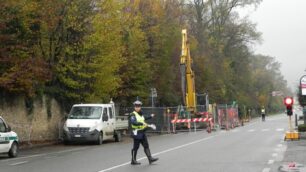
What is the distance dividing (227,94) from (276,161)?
64645 mm

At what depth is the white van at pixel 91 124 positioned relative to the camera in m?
28.1

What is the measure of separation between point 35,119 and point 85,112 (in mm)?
3289

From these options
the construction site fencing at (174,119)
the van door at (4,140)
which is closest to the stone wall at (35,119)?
the van door at (4,140)

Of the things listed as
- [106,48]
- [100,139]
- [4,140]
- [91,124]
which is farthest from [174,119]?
[4,140]

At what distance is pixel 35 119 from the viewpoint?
3105cm

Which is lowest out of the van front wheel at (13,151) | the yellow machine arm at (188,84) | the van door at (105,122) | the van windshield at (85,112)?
the van front wheel at (13,151)

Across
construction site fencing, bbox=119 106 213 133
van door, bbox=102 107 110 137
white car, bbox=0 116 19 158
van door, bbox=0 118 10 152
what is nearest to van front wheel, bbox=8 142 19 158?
white car, bbox=0 116 19 158

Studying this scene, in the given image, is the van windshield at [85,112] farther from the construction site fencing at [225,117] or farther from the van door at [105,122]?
the construction site fencing at [225,117]

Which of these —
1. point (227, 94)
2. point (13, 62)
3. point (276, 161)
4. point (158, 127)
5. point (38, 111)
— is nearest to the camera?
point (276, 161)

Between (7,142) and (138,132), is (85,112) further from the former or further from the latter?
(138,132)

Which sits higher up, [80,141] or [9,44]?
[9,44]

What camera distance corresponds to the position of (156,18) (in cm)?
4825

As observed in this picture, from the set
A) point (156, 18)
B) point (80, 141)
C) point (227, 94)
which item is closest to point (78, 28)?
point (80, 141)

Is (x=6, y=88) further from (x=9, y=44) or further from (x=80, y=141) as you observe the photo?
(x=80, y=141)
